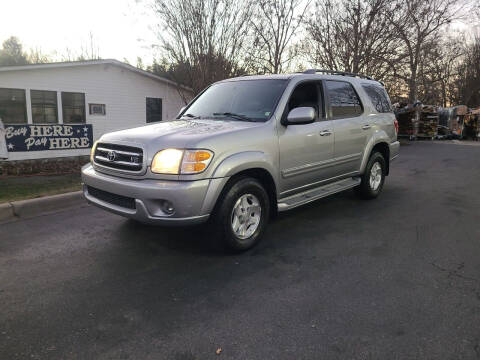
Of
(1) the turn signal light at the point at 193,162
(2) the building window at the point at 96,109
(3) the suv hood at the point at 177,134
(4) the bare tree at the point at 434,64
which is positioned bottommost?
(1) the turn signal light at the point at 193,162

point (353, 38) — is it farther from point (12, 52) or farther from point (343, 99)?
point (12, 52)

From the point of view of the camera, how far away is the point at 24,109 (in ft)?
39.7

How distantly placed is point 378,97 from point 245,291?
15.2ft

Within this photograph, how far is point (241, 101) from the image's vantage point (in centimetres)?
463

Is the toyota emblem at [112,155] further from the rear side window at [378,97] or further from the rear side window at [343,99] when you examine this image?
the rear side window at [378,97]

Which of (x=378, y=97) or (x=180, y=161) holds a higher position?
(x=378, y=97)

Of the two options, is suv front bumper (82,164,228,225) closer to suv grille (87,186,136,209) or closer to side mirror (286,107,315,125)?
suv grille (87,186,136,209)

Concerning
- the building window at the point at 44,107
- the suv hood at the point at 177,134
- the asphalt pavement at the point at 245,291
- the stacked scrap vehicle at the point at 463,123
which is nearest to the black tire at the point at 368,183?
the asphalt pavement at the point at 245,291

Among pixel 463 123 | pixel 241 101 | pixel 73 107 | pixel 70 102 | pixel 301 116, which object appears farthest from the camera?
pixel 463 123

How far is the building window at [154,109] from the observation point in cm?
1605

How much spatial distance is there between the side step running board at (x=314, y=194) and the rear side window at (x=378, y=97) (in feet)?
4.48

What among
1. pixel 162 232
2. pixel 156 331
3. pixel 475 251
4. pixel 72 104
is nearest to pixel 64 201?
pixel 162 232

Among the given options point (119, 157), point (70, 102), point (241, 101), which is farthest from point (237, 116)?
point (70, 102)

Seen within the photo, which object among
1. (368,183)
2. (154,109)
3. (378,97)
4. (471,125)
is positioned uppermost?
(154,109)
